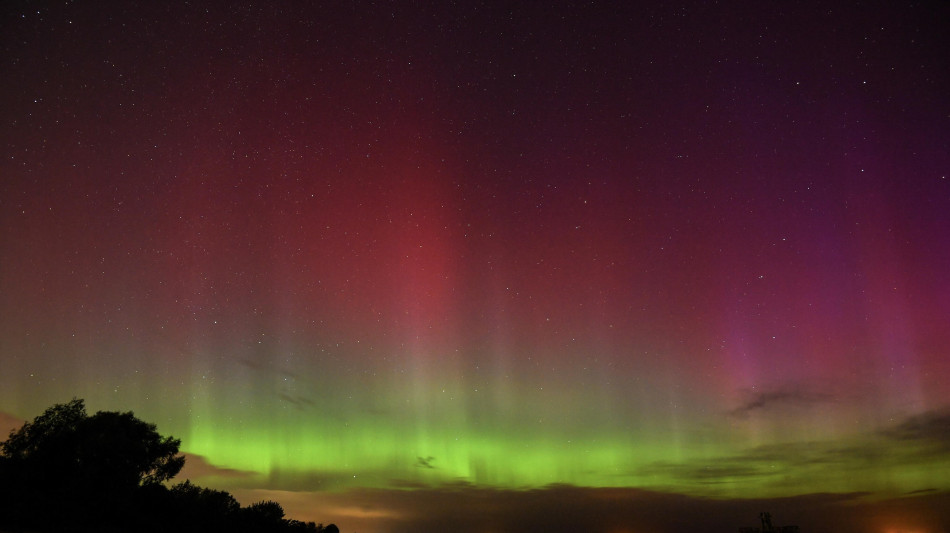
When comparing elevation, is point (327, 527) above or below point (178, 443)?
below

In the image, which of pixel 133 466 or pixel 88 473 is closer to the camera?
pixel 88 473

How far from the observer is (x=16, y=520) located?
30.3 m

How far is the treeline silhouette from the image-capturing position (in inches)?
1312

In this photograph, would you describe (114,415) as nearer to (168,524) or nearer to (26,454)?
(26,454)

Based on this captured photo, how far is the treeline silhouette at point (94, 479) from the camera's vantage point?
33.3 metres

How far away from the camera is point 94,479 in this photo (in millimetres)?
39281

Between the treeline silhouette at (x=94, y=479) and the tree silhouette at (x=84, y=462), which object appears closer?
the treeline silhouette at (x=94, y=479)

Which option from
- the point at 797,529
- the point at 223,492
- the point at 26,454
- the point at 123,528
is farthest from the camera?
the point at 797,529

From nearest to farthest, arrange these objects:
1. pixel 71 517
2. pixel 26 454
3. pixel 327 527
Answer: pixel 71 517 < pixel 26 454 < pixel 327 527

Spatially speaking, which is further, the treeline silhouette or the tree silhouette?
the tree silhouette

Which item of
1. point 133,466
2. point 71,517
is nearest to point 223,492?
point 133,466

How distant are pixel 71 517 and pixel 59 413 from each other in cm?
1174

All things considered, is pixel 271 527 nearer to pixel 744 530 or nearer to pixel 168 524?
pixel 168 524

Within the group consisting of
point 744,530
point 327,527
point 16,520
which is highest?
point 16,520
